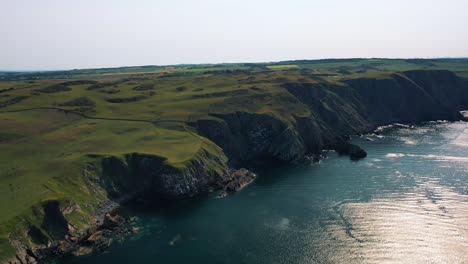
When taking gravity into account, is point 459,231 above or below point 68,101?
below

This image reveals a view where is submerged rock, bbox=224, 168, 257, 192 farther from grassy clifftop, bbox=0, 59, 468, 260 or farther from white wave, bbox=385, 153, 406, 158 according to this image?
white wave, bbox=385, 153, 406, 158

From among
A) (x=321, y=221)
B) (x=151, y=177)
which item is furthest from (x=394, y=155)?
(x=151, y=177)

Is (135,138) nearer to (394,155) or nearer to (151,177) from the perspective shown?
(151,177)

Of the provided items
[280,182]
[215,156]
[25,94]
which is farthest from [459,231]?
[25,94]

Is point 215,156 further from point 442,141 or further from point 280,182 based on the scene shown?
point 442,141

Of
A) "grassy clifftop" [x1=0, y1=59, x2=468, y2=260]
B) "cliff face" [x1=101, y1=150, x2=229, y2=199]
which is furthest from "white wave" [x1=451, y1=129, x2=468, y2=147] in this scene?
"cliff face" [x1=101, y1=150, x2=229, y2=199]

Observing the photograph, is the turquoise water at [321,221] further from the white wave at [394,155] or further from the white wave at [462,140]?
the white wave at [462,140]
